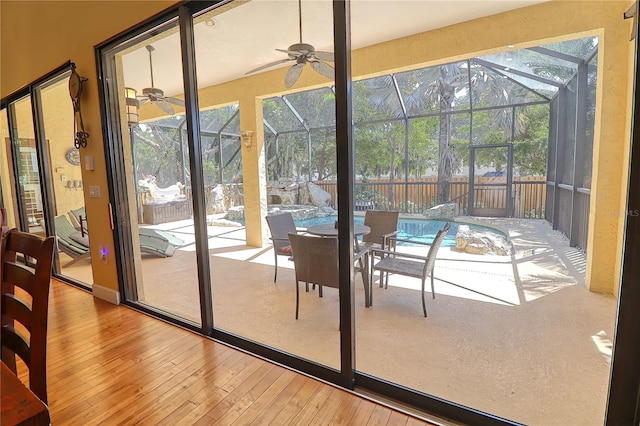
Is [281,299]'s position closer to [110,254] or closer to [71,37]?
[110,254]

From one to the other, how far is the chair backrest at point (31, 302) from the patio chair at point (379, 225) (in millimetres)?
3133

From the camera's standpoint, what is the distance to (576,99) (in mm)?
3947

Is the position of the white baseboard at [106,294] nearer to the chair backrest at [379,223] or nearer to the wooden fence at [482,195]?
the chair backrest at [379,223]

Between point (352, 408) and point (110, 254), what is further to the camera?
point (110, 254)

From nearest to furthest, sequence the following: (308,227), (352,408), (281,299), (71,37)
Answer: (352,408)
(71,37)
(281,299)
(308,227)

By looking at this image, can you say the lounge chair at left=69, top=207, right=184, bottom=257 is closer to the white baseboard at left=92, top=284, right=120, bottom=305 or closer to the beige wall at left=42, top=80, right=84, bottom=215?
the beige wall at left=42, top=80, right=84, bottom=215

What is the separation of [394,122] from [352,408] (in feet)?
14.2

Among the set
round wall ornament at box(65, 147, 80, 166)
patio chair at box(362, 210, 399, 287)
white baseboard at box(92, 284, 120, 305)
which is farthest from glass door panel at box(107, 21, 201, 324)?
patio chair at box(362, 210, 399, 287)

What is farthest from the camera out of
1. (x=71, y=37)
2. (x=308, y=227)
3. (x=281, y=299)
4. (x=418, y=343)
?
(x=308, y=227)

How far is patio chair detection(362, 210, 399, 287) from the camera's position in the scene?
3.84 meters

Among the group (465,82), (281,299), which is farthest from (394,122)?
(281,299)

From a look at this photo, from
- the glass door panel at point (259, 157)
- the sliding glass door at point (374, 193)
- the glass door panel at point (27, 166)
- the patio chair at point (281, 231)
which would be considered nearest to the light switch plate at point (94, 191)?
the sliding glass door at point (374, 193)

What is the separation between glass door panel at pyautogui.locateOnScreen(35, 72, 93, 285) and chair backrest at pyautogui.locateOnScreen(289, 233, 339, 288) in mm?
2280

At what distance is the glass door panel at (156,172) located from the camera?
295cm
